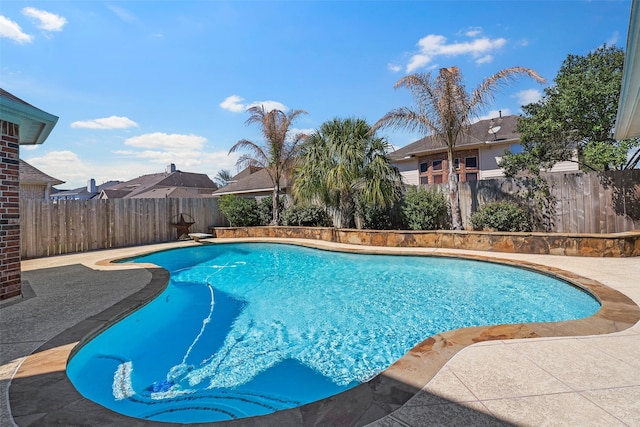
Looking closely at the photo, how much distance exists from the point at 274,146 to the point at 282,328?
10.9 meters

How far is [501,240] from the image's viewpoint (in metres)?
8.41

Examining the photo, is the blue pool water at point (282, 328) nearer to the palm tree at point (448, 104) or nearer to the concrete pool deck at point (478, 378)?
the concrete pool deck at point (478, 378)

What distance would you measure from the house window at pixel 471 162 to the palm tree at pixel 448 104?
429 inches

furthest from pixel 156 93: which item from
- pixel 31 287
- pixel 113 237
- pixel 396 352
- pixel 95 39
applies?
pixel 396 352

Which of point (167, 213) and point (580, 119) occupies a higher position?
point (580, 119)

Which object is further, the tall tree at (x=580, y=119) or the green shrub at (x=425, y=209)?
the green shrub at (x=425, y=209)

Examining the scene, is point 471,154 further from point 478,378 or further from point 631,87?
point 478,378

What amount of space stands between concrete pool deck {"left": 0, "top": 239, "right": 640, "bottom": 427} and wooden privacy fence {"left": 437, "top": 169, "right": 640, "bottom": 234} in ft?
18.9

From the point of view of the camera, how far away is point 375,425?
6.06 ft

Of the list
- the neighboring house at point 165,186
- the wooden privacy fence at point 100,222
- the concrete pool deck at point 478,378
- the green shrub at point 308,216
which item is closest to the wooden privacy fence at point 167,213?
the wooden privacy fence at point 100,222

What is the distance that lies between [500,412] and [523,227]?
913 cm

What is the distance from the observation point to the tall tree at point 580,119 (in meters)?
9.45

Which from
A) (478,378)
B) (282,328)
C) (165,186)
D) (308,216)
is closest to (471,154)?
(308,216)

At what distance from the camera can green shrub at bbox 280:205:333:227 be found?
13508 millimetres
